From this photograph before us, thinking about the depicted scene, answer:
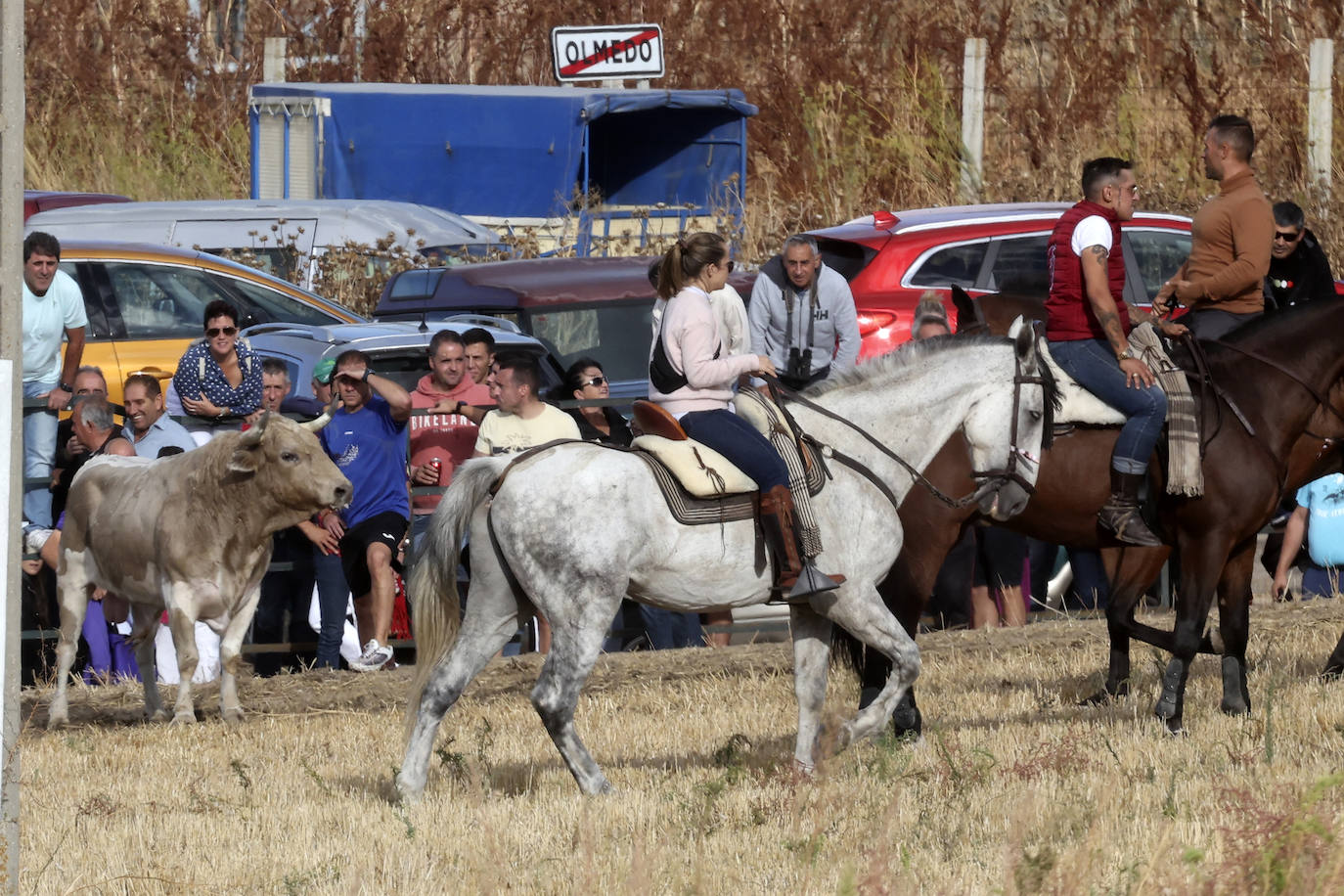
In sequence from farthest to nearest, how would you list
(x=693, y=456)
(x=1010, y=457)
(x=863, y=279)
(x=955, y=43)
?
1. (x=955, y=43)
2. (x=863, y=279)
3. (x=1010, y=457)
4. (x=693, y=456)

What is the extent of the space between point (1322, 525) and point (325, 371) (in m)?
6.68

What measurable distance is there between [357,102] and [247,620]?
14432mm

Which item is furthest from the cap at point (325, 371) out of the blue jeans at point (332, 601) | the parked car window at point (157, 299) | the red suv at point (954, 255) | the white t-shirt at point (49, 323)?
the red suv at point (954, 255)

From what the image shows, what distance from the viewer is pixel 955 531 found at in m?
9.58

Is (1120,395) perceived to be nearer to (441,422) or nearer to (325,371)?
(441,422)

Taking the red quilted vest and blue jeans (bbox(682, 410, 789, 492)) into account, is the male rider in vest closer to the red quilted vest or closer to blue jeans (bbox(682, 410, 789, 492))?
the red quilted vest

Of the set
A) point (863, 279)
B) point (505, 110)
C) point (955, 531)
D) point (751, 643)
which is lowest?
point (751, 643)

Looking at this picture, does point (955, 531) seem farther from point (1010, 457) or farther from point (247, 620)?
point (247, 620)

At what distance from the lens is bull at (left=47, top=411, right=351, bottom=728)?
1122 centimetres

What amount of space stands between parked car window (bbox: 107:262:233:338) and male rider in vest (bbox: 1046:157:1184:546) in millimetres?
8188

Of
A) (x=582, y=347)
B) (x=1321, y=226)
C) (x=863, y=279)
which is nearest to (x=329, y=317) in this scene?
(x=582, y=347)

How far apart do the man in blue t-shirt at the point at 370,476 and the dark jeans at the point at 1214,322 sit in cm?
491

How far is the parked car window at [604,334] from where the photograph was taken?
16.0 m

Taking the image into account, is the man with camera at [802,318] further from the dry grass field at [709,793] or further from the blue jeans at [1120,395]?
the blue jeans at [1120,395]
